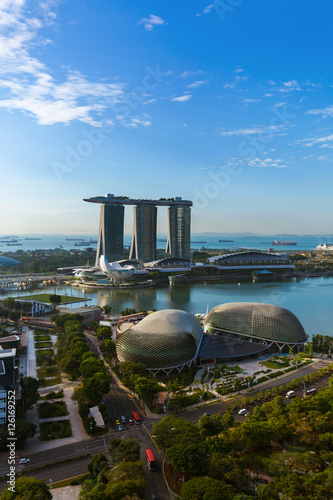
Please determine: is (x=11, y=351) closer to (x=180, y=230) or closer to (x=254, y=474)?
(x=254, y=474)

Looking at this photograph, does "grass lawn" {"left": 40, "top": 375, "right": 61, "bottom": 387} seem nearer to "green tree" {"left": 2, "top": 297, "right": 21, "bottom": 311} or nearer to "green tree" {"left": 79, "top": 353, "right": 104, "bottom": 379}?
"green tree" {"left": 79, "top": 353, "right": 104, "bottom": 379}

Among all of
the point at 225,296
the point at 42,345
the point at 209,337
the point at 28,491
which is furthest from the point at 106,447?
the point at 225,296


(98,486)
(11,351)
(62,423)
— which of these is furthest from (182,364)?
(98,486)

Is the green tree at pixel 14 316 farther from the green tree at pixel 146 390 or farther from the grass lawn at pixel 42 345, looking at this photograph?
the green tree at pixel 146 390

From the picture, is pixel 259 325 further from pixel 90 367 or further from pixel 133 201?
pixel 133 201

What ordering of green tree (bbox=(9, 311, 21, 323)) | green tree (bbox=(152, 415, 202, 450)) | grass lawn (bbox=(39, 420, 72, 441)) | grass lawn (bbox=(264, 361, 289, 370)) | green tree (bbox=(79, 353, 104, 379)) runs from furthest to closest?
green tree (bbox=(9, 311, 21, 323))
grass lawn (bbox=(264, 361, 289, 370))
green tree (bbox=(79, 353, 104, 379))
grass lawn (bbox=(39, 420, 72, 441))
green tree (bbox=(152, 415, 202, 450))

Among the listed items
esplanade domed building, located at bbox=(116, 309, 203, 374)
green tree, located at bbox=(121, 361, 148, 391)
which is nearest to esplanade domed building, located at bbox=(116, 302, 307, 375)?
esplanade domed building, located at bbox=(116, 309, 203, 374)

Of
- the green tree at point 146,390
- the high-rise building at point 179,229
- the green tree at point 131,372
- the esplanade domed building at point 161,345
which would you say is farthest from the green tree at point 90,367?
the high-rise building at point 179,229
